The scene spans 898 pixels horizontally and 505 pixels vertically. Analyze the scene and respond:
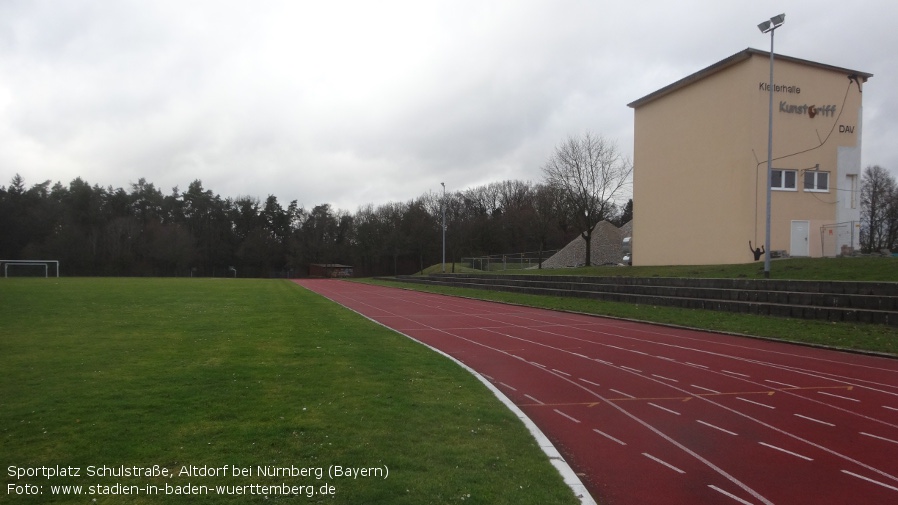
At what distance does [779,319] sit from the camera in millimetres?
16812

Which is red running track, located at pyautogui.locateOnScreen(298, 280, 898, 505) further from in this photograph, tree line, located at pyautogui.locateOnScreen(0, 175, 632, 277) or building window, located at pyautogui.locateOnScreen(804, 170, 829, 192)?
tree line, located at pyautogui.locateOnScreen(0, 175, 632, 277)

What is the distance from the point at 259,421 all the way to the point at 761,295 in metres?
17.0

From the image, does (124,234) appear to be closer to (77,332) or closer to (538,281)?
(538,281)

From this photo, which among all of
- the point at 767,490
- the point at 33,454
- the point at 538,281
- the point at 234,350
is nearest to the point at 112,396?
the point at 33,454

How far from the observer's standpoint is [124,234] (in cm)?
7919

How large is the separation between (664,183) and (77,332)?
1161 inches

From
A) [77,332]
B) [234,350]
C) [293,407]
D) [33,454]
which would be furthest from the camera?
[77,332]

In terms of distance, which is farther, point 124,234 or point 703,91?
point 124,234

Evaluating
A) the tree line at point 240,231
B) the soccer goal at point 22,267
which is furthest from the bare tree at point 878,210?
the soccer goal at point 22,267

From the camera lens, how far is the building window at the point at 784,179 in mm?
27750

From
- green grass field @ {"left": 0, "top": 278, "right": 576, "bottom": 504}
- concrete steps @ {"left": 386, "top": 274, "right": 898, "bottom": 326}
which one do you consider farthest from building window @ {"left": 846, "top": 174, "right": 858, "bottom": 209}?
green grass field @ {"left": 0, "top": 278, "right": 576, "bottom": 504}

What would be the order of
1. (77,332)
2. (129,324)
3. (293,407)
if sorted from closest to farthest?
(293,407), (77,332), (129,324)

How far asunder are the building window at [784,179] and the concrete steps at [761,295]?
28.3 feet

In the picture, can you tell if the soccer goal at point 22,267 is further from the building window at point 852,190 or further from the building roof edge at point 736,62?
the building window at point 852,190
